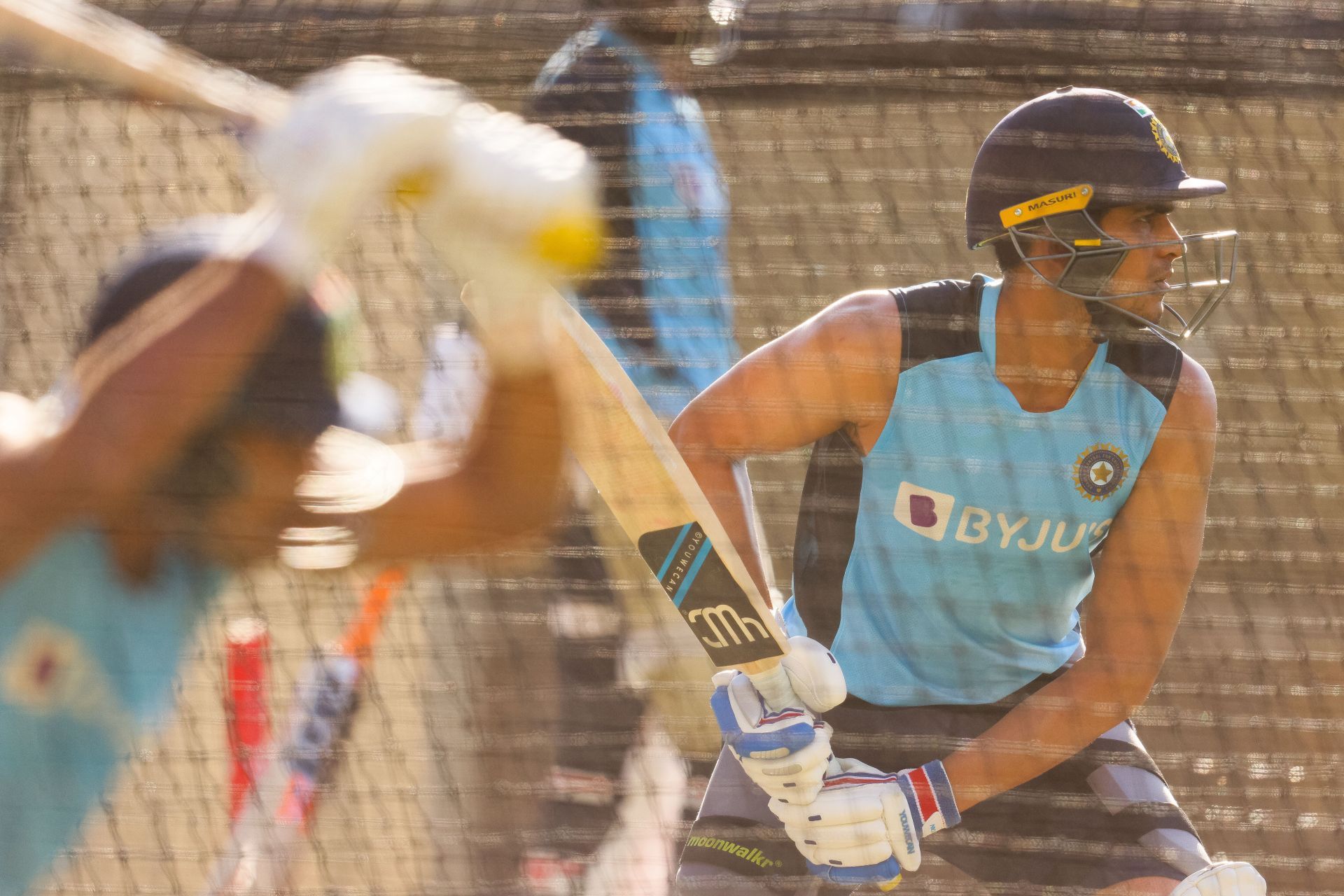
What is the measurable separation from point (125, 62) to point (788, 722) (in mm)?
1374

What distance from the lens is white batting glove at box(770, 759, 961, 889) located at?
186 centimetres

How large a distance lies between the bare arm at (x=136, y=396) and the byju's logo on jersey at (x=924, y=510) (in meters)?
1.09

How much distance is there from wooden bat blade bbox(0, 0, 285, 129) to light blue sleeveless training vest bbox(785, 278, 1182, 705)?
1.07m

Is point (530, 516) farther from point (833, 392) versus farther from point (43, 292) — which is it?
point (43, 292)

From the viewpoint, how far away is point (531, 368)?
149 centimetres

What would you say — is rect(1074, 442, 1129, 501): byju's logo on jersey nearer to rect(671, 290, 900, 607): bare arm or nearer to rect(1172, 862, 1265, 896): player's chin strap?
rect(671, 290, 900, 607): bare arm

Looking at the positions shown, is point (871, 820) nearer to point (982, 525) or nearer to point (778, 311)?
point (982, 525)

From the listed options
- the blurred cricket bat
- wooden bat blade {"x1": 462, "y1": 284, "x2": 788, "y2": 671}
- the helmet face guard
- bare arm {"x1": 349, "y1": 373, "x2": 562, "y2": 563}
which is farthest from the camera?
the blurred cricket bat

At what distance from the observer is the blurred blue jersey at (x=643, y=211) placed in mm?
2262

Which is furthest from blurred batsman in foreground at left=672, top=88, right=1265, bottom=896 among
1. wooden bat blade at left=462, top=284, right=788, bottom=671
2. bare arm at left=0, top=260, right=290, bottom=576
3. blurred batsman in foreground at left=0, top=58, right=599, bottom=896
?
bare arm at left=0, top=260, right=290, bottom=576

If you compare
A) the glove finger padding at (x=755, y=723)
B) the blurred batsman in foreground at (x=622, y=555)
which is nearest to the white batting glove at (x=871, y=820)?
the glove finger padding at (x=755, y=723)

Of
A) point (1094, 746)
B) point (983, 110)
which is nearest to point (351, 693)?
point (1094, 746)

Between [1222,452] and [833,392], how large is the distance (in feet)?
7.93

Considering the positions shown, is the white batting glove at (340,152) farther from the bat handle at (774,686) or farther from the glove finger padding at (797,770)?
the glove finger padding at (797,770)
